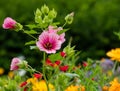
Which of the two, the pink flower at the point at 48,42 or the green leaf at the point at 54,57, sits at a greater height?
the pink flower at the point at 48,42

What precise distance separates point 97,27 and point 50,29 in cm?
412

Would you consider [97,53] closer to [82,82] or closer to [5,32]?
[5,32]

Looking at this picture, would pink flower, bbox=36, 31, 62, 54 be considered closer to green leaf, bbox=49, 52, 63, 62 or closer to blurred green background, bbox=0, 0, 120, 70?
green leaf, bbox=49, 52, 63, 62

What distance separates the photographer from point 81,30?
6.33 metres

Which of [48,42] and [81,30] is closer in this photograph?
[48,42]

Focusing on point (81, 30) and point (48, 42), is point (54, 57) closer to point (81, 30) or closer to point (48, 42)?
point (48, 42)

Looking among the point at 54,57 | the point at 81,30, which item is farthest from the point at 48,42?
the point at 81,30

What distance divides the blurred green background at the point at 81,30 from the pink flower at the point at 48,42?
3800mm

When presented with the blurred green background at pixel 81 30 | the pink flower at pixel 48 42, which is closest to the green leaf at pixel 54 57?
the pink flower at pixel 48 42

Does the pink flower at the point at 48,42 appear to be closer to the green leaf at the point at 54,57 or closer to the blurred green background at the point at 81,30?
the green leaf at the point at 54,57

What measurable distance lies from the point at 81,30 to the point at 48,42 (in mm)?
4058

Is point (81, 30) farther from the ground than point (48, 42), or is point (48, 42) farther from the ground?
point (48, 42)

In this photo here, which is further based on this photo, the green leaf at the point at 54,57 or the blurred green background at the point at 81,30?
the blurred green background at the point at 81,30

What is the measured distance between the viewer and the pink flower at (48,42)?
223 centimetres
